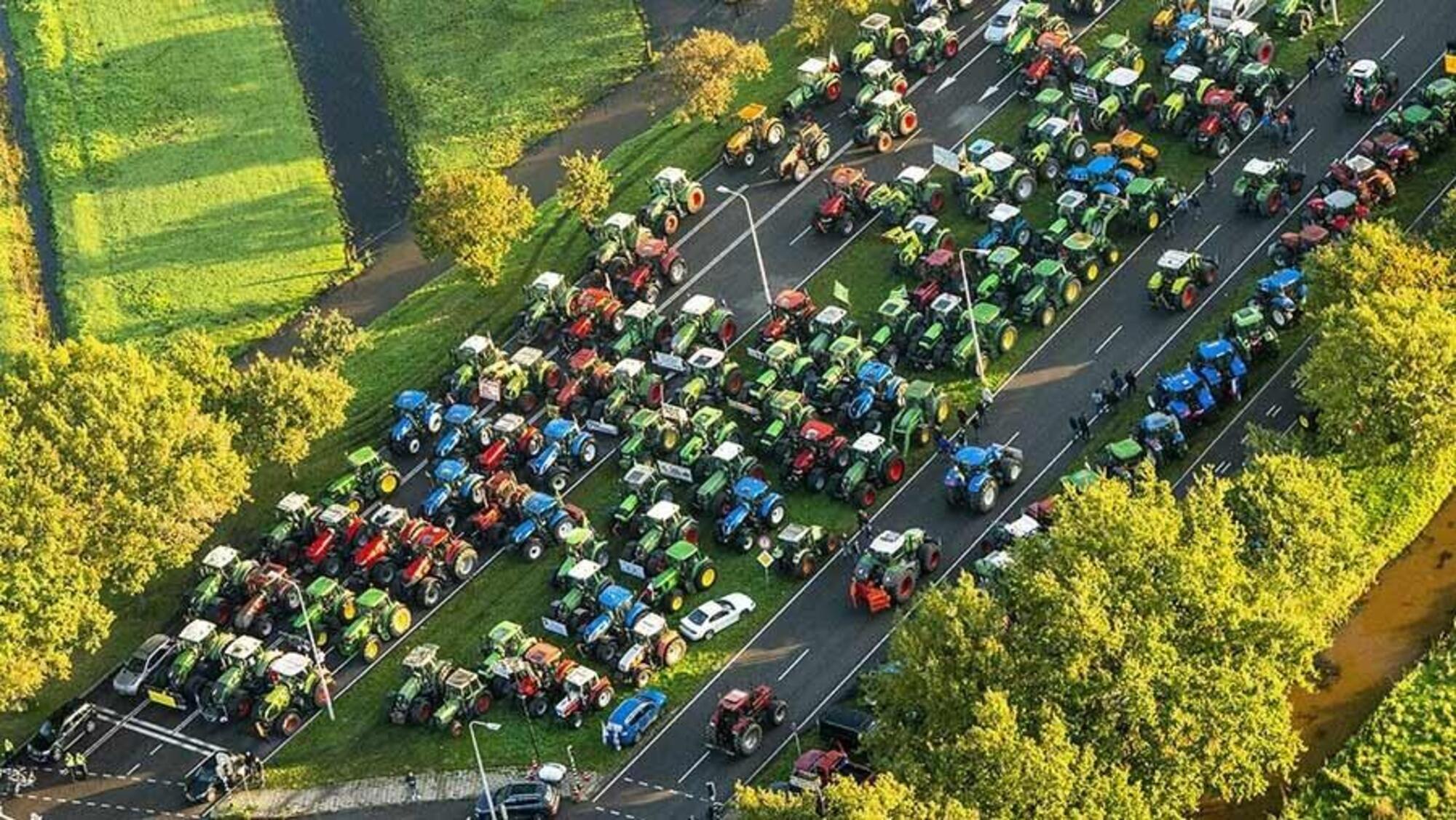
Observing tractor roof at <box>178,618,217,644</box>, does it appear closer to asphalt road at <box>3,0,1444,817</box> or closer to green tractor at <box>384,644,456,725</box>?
asphalt road at <box>3,0,1444,817</box>

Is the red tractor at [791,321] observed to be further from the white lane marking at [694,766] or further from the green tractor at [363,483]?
the white lane marking at [694,766]

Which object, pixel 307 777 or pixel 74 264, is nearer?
pixel 307 777

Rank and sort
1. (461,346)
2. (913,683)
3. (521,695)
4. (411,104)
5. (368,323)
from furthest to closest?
(411,104) → (368,323) → (461,346) → (521,695) → (913,683)

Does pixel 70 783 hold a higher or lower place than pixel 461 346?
lower

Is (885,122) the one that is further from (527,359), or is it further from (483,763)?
(483,763)

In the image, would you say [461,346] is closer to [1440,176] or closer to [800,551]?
[800,551]

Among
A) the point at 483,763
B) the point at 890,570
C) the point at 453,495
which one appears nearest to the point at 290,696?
the point at 483,763

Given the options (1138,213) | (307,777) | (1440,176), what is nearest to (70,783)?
(307,777)

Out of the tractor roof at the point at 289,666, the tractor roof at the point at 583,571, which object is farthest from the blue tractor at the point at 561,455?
the tractor roof at the point at 289,666
